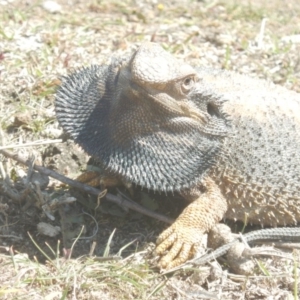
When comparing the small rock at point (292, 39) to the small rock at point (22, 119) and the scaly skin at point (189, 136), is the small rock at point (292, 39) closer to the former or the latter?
the scaly skin at point (189, 136)

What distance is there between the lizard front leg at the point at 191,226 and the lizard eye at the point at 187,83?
2.10 feet

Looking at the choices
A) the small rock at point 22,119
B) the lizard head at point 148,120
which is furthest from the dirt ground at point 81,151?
the lizard head at point 148,120

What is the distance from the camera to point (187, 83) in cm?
326

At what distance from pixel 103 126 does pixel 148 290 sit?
89 cm

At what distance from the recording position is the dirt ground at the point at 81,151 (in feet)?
10.9

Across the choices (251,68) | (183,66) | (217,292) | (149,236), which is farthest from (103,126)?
(251,68)

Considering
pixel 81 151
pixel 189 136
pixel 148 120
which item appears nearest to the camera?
pixel 148 120

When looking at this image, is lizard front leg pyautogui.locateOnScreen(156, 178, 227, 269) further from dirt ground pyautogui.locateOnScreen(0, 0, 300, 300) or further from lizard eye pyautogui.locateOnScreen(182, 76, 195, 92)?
lizard eye pyautogui.locateOnScreen(182, 76, 195, 92)

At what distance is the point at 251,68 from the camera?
217 inches

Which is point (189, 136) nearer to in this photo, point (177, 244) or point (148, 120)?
point (148, 120)

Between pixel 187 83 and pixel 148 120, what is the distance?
277mm

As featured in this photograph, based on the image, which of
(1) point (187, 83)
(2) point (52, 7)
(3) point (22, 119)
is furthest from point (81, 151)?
(2) point (52, 7)

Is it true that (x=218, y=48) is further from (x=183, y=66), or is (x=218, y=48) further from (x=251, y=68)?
(x=183, y=66)

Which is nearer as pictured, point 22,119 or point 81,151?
point 81,151
